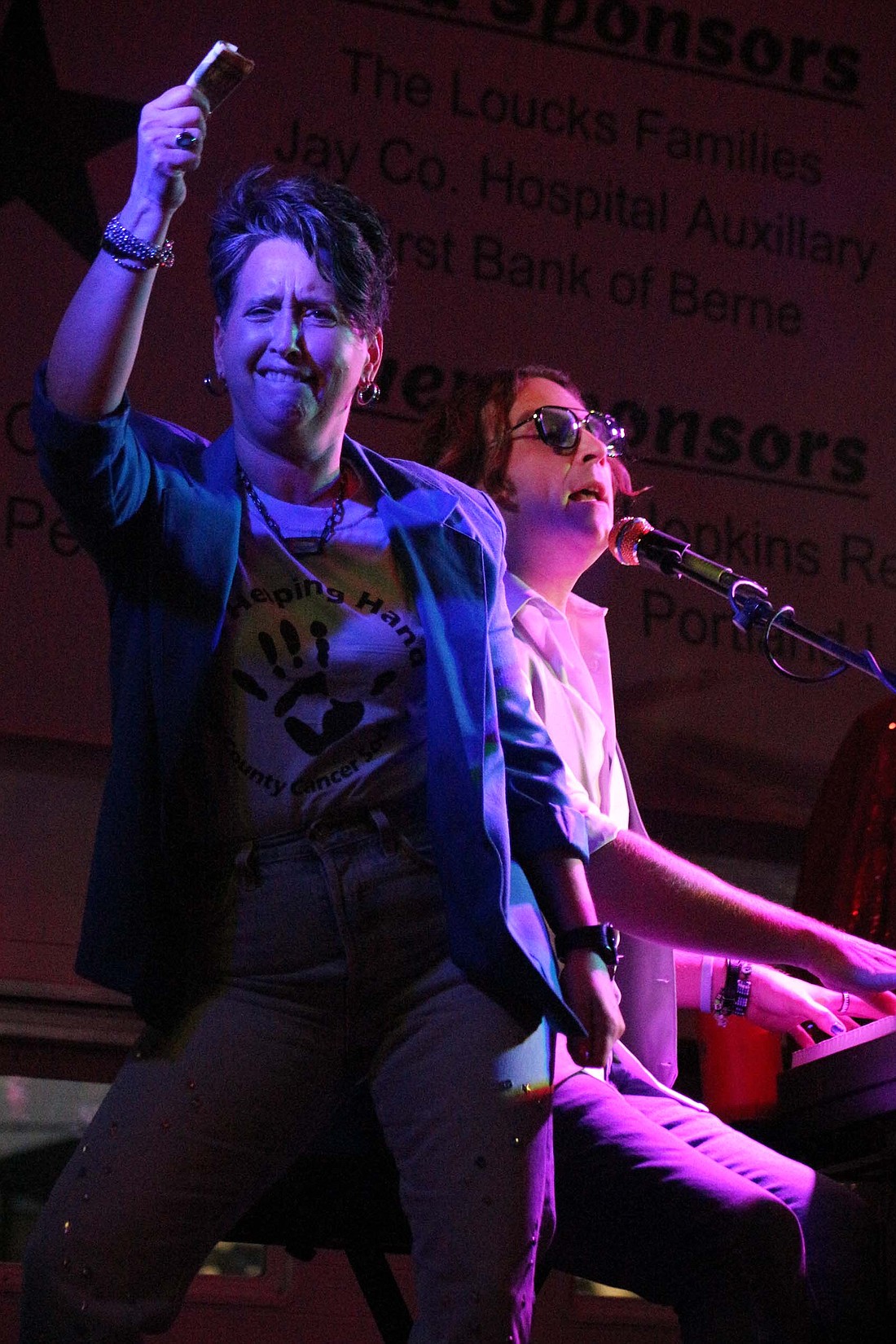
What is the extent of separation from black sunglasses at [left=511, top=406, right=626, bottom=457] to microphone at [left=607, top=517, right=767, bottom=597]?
0.19 meters

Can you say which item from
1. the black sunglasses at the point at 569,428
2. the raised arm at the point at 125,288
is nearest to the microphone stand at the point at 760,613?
the black sunglasses at the point at 569,428

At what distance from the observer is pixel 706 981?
2.37 m

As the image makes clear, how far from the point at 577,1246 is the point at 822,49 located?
124 inches

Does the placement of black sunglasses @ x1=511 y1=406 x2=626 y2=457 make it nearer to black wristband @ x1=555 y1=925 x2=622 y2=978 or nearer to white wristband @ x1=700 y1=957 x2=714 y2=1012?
white wristband @ x1=700 y1=957 x2=714 y2=1012

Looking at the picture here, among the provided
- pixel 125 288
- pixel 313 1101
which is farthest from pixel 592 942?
pixel 125 288

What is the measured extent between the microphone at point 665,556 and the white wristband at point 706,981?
1.92 ft

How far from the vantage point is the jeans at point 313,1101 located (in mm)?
1334

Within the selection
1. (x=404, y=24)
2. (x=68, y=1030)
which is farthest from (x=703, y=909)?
(x=404, y=24)

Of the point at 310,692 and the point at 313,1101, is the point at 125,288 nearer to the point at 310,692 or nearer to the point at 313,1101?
the point at 310,692

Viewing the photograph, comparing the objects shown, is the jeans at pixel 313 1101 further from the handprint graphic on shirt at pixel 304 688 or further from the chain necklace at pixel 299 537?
the chain necklace at pixel 299 537

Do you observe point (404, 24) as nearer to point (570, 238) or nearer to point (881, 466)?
point (570, 238)

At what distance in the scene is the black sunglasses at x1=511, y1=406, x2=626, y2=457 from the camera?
2.47 metres

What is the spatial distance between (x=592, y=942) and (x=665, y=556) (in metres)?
0.82

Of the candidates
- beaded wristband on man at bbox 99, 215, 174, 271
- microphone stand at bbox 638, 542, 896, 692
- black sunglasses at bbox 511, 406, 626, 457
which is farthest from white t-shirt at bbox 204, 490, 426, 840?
black sunglasses at bbox 511, 406, 626, 457
